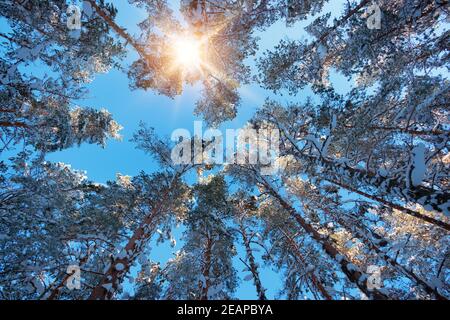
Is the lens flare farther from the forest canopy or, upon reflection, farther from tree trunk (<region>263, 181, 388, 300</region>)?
tree trunk (<region>263, 181, 388, 300</region>)

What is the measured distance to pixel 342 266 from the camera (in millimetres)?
6727

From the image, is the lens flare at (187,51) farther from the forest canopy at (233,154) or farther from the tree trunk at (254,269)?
the tree trunk at (254,269)

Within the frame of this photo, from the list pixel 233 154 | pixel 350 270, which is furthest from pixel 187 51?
pixel 350 270

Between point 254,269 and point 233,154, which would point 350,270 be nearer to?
point 254,269

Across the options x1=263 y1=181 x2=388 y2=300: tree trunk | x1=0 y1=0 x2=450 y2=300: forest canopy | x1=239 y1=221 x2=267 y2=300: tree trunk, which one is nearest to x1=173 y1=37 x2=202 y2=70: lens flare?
x1=0 y1=0 x2=450 y2=300: forest canopy

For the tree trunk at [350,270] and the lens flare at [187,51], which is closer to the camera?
the tree trunk at [350,270]

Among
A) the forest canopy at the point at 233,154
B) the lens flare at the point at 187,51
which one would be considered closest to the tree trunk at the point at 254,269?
the forest canopy at the point at 233,154

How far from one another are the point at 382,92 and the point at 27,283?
1253cm

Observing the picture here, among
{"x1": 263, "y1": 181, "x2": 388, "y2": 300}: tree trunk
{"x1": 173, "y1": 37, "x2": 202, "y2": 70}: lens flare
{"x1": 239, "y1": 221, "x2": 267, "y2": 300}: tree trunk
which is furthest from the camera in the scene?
{"x1": 173, "y1": 37, "x2": 202, "y2": 70}: lens flare

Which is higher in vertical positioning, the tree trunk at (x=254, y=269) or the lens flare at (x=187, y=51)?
the lens flare at (x=187, y=51)

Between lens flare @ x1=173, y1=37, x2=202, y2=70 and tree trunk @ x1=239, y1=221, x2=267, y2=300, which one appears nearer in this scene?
tree trunk @ x1=239, y1=221, x2=267, y2=300

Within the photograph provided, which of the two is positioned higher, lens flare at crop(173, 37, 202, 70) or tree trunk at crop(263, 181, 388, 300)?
lens flare at crop(173, 37, 202, 70)

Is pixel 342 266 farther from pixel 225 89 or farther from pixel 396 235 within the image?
pixel 225 89

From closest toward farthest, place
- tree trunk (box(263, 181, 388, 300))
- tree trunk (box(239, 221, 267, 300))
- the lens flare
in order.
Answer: tree trunk (box(263, 181, 388, 300)) < tree trunk (box(239, 221, 267, 300)) < the lens flare
